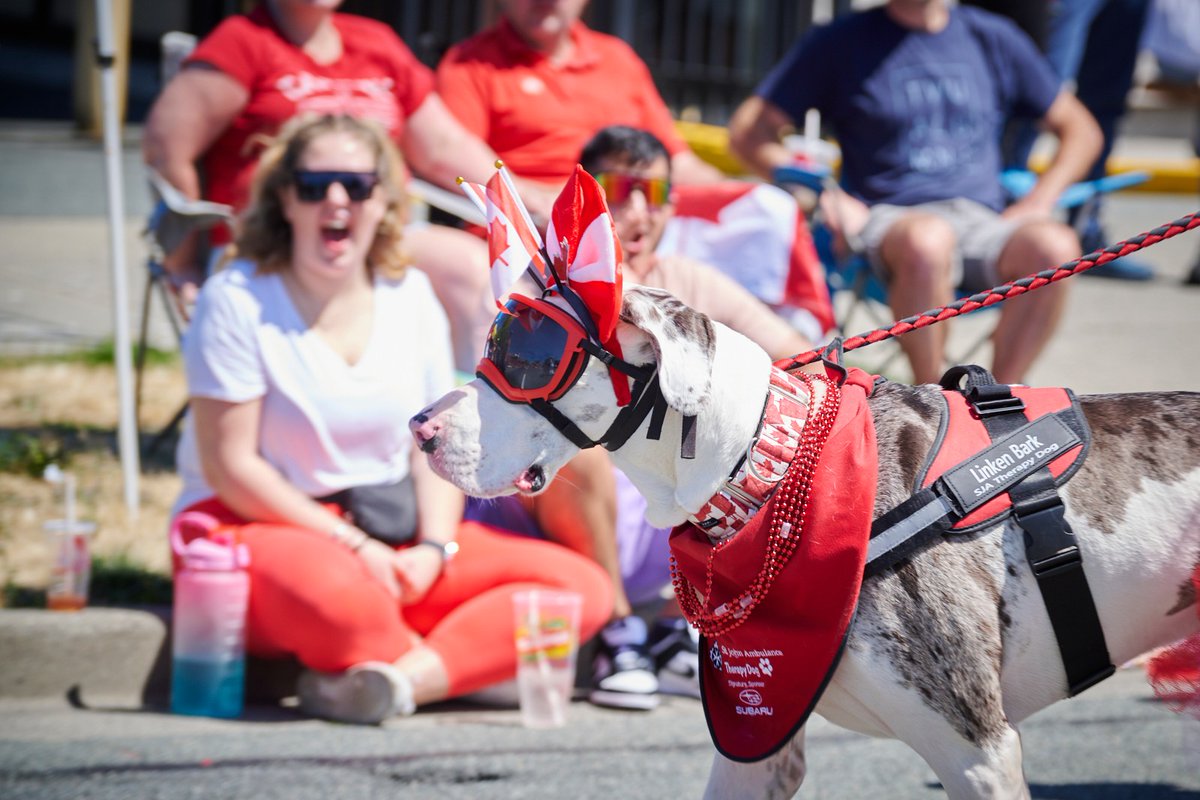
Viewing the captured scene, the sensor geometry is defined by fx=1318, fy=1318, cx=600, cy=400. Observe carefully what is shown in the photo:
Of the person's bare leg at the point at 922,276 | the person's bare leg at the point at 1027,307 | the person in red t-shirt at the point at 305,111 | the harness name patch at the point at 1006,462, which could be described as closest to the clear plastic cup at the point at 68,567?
A: the person in red t-shirt at the point at 305,111

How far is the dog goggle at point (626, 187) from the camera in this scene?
4578mm

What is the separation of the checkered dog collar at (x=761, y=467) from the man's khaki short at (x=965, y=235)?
3.48 m

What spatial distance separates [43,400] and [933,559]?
511 cm

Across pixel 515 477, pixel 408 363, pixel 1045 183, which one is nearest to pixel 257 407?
pixel 408 363

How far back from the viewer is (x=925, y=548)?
2438mm

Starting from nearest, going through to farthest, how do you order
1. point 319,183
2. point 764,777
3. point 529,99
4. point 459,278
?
point 764,777
point 319,183
point 459,278
point 529,99

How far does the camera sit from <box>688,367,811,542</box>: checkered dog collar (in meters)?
2.40

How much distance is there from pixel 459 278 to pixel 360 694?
179 centimetres

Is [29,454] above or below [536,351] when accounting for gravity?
below

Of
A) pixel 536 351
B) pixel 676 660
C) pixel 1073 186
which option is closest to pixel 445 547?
pixel 676 660

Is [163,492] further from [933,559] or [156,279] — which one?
[933,559]

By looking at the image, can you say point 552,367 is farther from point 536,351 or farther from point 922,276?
point 922,276

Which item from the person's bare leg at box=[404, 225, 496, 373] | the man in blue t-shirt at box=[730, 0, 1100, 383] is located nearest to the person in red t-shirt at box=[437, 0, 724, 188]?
the person's bare leg at box=[404, 225, 496, 373]

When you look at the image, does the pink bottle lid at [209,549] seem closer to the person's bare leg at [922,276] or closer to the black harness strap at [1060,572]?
the black harness strap at [1060,572]
